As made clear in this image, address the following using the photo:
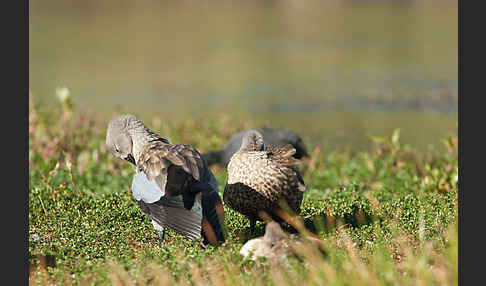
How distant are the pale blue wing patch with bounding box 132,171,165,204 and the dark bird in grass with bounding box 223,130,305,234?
0.78 metres

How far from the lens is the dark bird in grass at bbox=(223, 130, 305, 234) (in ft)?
21.3

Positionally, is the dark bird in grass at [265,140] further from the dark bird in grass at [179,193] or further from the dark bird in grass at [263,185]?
the dark bird in grass at [179,193]

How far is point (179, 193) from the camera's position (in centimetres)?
618

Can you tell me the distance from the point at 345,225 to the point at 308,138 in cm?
844

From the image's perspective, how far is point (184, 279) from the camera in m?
5.49

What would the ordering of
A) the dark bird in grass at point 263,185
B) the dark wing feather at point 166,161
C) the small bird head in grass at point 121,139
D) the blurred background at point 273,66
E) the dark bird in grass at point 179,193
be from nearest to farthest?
the dark bird in grass at point 179,193
the dark wing feather at point 166,161
the dark bird in grass at point 263,185
the small bird head in grass at point 121,139
the blurred background at point 273,66

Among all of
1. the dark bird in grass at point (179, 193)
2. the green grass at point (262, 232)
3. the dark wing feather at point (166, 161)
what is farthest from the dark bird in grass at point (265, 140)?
the dark bird in grass at point (179, 193)

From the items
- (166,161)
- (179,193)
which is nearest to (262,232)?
(179,193)

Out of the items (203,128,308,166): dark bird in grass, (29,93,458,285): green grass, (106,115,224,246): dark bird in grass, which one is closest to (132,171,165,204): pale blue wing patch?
(106,115,224,246): dark bird in grass

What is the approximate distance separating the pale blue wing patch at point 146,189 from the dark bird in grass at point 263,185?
0.78 m

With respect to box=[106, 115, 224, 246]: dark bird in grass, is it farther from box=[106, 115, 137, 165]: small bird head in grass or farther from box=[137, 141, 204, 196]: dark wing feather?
box=[106, 115, 137, 165]: small bird head in grass

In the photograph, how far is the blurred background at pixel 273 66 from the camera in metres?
18.0

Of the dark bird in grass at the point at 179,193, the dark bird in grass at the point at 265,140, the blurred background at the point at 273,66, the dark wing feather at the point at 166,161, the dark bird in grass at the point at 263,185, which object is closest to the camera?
the dark bird in grass at the point at 179,193

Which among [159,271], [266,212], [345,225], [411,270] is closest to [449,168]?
[345,225]
